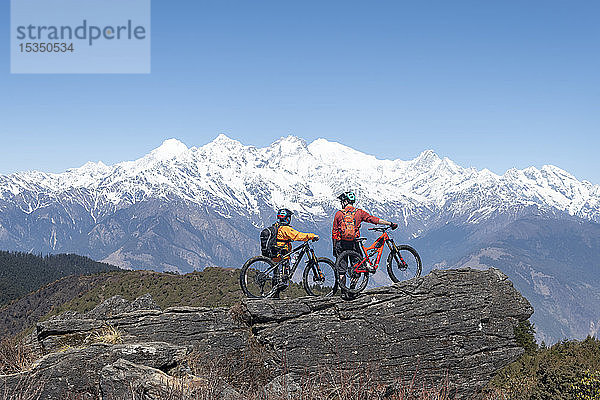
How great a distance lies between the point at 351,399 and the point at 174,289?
249 ft

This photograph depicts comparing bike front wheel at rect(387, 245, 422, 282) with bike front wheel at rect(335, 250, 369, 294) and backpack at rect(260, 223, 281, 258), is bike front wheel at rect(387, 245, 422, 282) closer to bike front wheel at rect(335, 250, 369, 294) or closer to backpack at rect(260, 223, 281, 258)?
bike front wheel at rect(335, 250, 369, 294)

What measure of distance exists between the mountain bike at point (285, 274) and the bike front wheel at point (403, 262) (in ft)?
8.25

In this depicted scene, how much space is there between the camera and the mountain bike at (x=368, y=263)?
17.5m

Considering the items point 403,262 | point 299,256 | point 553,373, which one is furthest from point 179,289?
point 553,373

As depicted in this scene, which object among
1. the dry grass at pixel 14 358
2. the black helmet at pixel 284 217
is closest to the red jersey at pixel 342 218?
the black helmet at pixel 284 217

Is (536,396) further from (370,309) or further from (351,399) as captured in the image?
(351,399)

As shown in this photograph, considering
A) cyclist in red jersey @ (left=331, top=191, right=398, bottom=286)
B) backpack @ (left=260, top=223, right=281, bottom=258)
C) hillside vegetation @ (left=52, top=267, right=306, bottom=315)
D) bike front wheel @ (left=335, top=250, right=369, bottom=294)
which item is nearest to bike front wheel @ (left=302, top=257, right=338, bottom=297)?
bike front wheel @ (left=335, top=250, right=369, bottom=294)

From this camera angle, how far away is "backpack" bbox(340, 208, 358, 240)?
58.7ft

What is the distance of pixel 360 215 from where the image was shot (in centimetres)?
A: 1797

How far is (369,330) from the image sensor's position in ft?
51.4

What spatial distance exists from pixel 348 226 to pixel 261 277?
157 inches

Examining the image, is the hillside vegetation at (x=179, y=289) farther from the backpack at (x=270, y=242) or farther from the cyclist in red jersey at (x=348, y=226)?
the cyclist in red jersey at (x=348, y=226)

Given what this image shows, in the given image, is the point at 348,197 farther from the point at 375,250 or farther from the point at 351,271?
the point at 351,271

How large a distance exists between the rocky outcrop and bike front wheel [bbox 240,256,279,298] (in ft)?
3.62
